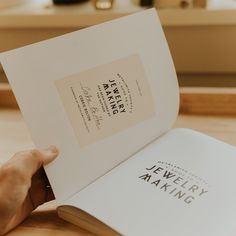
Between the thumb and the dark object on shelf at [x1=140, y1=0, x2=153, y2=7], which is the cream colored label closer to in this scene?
the thumb

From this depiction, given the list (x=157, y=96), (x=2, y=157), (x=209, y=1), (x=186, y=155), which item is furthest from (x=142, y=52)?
(x=209, y=1)

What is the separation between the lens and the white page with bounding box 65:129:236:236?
0.50 m

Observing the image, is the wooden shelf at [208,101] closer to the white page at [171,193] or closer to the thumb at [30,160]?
the white page at [171,193]

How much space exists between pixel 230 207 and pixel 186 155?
0.42ft

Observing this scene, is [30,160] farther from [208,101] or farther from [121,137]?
[208,101]

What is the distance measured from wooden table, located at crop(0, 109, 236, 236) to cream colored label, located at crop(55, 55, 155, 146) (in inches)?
4.7

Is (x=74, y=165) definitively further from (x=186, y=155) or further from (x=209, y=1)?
(x=209, y=1)

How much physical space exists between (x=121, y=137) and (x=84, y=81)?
109mm

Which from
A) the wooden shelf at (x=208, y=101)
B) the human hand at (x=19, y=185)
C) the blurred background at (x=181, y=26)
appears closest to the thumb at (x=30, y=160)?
the human hand at (x=19, y=185)

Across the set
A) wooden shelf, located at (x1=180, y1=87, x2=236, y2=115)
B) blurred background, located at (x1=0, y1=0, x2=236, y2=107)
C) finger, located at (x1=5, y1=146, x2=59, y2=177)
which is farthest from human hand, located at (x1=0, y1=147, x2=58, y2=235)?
blurred background, located at (x1=0, y1=0, x2=236, y2=107)

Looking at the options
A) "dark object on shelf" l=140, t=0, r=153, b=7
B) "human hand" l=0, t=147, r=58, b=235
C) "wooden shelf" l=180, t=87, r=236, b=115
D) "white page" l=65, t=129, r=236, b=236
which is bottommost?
"wooden shelf" l=180, t=87, r=236, b=115

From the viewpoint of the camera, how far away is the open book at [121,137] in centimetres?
52

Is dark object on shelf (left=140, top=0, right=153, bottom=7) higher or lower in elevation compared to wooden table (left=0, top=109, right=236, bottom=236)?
higher

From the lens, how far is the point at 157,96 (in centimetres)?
71
